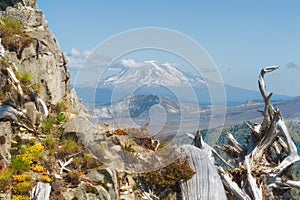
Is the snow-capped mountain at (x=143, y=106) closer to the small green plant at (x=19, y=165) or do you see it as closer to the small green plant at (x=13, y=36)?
the small green plant at (x=19, y=165)

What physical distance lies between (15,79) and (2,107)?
1.77m

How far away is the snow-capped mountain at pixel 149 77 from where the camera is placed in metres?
10.6

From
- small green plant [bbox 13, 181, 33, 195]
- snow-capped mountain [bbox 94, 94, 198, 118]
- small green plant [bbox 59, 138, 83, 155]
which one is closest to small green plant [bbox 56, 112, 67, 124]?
small green plant [bbox 59, 138, 83, 155]

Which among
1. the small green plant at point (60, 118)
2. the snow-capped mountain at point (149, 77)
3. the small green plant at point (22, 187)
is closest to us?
the small green plant at point (22, 187)

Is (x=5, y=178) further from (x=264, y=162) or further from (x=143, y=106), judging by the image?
(x=264, y=162)

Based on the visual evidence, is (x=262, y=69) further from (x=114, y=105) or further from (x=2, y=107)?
(x=2, y=107)

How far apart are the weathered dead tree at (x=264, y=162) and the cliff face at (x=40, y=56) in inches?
302

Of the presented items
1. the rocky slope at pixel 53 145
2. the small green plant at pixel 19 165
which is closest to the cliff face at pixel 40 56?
the rocky slope at pixel 53 145

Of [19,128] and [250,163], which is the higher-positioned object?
[19,128]

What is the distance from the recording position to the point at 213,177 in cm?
1271

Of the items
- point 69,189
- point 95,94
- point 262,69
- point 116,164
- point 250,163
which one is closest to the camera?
point 69,189

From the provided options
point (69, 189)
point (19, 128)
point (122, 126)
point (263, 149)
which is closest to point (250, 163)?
point (263, 149)

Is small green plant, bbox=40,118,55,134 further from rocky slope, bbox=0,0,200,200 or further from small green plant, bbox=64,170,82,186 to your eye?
small green plant, bbox=64,170,82,186

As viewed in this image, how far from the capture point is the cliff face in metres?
14.2
